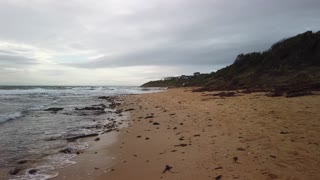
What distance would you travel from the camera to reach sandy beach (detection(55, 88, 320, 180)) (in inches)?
227

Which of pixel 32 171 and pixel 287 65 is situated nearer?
pixel 32 171

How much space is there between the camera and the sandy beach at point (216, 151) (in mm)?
5756

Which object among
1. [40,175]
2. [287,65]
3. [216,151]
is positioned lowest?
[40,175]

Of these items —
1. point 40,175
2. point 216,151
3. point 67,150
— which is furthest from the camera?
point 67,150

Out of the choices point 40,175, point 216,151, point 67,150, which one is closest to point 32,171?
point 40,175

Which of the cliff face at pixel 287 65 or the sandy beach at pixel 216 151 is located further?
the cliff face at pixel 287 65

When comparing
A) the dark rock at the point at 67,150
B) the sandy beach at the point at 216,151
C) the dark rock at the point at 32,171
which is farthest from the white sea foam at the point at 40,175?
the dark rock at the point at 67,150

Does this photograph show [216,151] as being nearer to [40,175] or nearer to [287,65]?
[40,175]

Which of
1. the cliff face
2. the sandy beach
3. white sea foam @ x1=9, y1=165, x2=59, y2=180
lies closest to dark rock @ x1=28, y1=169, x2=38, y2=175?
white sea foam @ x1=9, y1=165, x2=59, y2=180

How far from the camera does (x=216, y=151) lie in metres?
7.18

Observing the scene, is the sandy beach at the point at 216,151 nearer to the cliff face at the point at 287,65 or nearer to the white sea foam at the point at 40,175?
the white sea foam at the point at 40,175

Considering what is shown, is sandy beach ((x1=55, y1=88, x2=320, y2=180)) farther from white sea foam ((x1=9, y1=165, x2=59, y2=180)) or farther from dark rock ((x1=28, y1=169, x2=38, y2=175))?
dark rock ((x1=28, y1=169, x2=38, y2=175))

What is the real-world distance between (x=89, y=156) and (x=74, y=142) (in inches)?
82.5

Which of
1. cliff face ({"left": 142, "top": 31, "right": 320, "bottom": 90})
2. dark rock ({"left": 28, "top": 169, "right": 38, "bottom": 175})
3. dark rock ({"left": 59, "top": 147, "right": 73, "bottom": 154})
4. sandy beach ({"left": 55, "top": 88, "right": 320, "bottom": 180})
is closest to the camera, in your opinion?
sandy beach ({"left": 55, "top": 88, "right": 320, "bottom": 180})
